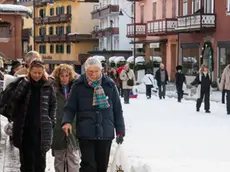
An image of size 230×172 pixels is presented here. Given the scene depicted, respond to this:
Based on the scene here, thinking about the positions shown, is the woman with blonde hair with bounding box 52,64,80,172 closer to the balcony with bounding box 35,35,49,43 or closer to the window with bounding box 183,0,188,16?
the window with bounding box 183,0,188,16

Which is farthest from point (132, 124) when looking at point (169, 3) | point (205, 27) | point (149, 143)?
point (169, 3)

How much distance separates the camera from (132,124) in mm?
16141

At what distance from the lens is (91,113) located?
23.3 ft

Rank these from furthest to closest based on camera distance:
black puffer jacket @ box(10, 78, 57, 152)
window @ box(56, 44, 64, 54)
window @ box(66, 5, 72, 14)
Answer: window @ box(56, 44, 64, 54) < window @ box(66, 5, 72, 14) < black puffer jacket @ box(10, 78, 57, 152)

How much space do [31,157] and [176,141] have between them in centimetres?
568

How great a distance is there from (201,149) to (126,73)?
12.8 m

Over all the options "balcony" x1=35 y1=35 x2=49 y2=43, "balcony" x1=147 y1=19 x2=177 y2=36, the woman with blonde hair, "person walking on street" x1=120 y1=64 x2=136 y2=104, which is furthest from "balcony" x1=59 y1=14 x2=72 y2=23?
the woman with blonde hair

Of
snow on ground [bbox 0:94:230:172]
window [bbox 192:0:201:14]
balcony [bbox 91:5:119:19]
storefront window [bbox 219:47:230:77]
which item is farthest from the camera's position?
balcony [bbox 91:5:119:19]

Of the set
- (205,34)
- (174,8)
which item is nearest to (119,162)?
(205,34)

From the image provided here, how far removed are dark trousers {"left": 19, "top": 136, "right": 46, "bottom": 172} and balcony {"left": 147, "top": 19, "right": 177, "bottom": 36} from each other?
41.1 metres

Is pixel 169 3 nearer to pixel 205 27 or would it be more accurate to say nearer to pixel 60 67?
pixel 205 27

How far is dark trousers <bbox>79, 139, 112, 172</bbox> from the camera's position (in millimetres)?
7137

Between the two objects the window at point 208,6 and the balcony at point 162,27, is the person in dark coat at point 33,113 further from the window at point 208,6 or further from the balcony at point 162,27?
the balcony at point 162,27

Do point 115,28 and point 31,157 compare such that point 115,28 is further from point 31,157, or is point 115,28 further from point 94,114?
point 94,114
